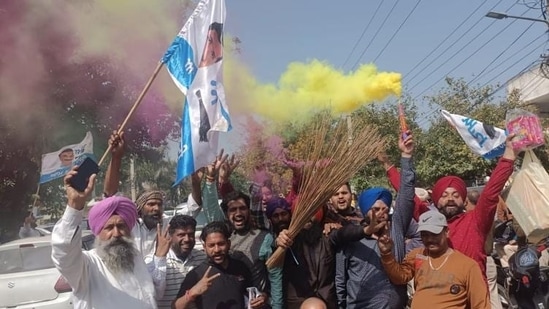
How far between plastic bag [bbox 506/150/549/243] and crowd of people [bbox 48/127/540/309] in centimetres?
32

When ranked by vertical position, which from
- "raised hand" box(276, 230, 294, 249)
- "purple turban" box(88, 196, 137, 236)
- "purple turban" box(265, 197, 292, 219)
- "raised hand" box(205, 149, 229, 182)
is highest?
"raised hand" box(205, 149, 229, 182)

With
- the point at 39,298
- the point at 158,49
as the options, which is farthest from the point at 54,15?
the point at 39,298

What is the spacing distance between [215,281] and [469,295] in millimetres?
1476

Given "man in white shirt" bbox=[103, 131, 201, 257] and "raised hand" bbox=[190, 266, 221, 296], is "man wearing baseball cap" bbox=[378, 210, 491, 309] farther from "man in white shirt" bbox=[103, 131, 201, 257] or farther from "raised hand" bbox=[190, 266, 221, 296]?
"man in white shirt" bbox=[103, 131, 201, 257]

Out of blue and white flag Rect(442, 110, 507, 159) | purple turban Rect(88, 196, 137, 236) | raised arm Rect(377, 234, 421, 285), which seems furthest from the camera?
blue and white flag Rect(442, 110, 507, 159)

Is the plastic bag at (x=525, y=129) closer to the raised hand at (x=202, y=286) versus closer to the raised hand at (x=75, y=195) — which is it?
the raised hand at (x=202, y=286)

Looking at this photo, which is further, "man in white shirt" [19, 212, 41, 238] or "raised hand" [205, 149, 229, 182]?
"man in white shirt" [19, 212, 41, 238]

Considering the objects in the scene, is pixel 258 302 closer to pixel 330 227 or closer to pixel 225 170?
pixel 330 227

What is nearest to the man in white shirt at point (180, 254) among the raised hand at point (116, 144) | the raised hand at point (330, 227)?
the raised hand at point (116, 144)

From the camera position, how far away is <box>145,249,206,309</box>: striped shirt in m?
3.68

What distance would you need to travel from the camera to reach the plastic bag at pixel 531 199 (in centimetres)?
377

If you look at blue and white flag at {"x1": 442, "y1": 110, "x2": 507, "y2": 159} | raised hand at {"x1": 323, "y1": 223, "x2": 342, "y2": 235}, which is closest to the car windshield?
raised hand at {"x1": 323, "y1": 223, "x2": 342, "y2": 235}

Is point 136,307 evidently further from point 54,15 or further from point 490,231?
point 54,15

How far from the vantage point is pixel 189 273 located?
11.5 feet
